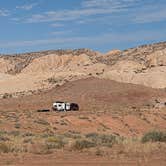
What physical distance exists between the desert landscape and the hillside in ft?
0.69

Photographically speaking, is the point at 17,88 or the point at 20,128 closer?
the point at 20,128

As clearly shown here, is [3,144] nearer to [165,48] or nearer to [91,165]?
[91,165]

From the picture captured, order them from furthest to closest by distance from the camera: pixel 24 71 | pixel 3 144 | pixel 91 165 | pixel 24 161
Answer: pixel 24 71 → pixel 3 144 → pixel 24 161 → pixel 91 165

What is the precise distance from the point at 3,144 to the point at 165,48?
123408 millimetres

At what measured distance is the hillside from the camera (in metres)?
112

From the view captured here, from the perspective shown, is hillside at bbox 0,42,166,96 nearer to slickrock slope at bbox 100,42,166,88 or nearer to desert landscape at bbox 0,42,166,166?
slickrock slope at bbox 100,42,166,88

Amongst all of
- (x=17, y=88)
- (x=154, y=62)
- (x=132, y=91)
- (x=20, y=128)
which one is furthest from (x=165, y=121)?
(x=154, y=62)

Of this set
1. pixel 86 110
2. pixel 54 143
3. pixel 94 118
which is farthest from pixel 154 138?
pixel 86 110

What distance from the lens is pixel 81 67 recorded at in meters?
138

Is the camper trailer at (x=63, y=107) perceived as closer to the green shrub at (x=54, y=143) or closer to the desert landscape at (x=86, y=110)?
the desert landscape at (x=86, y=110)

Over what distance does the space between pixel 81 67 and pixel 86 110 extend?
72703 mm

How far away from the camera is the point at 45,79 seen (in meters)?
123

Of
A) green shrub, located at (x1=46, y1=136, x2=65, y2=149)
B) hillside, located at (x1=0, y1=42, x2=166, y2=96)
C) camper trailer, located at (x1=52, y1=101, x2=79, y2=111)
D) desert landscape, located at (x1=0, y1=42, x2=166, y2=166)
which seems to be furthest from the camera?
hillside, located at (x1=0, y1=42, x2=166, y2=96)

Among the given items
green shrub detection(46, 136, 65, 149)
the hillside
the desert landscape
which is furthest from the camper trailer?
the hillside
